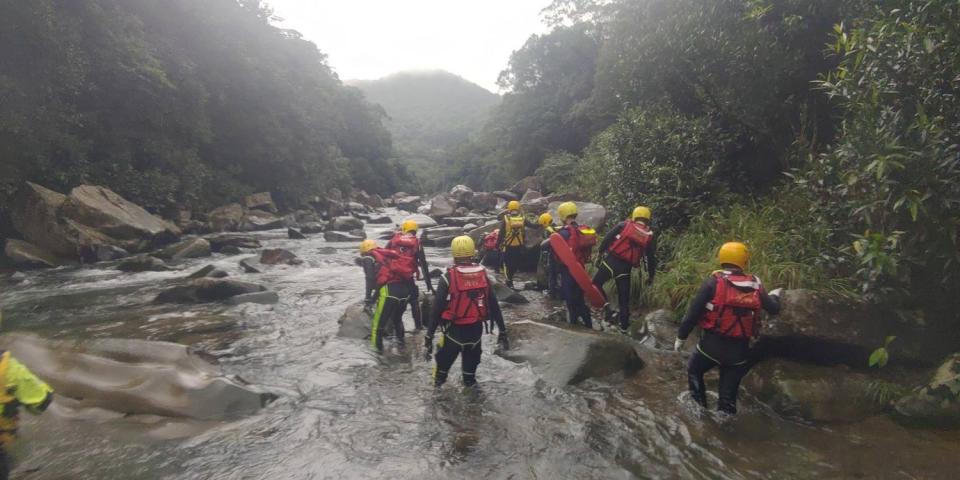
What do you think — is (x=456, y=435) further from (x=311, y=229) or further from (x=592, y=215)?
(x=311, y=229)

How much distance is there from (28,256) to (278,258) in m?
5.95

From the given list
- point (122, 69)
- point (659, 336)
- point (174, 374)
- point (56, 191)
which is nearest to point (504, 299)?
point (659, 336)

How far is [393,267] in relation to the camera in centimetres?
781

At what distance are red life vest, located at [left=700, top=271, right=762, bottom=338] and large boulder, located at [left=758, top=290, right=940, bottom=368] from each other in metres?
1.06

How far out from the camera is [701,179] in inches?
400

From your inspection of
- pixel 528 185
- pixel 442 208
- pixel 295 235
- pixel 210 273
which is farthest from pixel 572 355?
pixel 528 185

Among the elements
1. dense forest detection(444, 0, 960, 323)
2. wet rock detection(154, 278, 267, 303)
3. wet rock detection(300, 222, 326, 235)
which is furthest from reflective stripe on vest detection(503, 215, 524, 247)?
wet rock detection(300, 222, 326, 235)

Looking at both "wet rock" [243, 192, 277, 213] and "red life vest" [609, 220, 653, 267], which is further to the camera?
"wet rock" [243, 192, 277, 213]

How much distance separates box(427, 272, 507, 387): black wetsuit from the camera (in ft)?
19.3

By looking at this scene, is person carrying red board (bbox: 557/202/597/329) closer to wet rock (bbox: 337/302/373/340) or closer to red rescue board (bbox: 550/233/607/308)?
red rescue board (bbox: 550/233/607/308)

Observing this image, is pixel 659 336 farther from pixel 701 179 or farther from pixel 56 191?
pixel 56 191

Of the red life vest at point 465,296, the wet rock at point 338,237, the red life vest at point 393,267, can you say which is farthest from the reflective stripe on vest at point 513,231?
the wet rock at point 338,237

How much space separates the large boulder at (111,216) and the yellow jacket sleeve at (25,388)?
13938mm

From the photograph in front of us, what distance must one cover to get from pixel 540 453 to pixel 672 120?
803 centimetres
